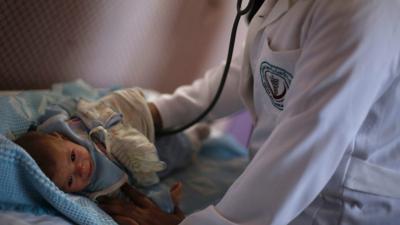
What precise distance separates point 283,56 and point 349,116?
0.17 m

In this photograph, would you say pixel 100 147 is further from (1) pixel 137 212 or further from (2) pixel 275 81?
(2) pixel 275 81

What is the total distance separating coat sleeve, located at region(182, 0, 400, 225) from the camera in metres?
Result: 0.59

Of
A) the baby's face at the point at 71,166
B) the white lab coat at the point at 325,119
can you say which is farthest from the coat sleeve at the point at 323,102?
the baby's face at the point at 71,166

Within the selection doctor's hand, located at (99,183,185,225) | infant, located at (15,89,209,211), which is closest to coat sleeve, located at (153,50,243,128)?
infant, located at (15,89,209,211)

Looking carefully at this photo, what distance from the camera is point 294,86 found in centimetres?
66

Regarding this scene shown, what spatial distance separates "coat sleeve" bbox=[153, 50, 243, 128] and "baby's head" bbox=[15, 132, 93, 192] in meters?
0.30

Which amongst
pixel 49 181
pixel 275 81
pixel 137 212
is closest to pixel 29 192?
pixel 49 181

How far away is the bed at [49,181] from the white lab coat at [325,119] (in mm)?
229

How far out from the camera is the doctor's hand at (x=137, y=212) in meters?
0.83

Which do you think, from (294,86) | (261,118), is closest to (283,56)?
(294,86)

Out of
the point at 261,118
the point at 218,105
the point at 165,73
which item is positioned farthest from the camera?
the point at 165,73

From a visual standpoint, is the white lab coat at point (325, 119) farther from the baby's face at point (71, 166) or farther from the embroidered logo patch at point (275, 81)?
the baby's face at point (71, 166)

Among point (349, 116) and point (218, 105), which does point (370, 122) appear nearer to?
point (349, 116)

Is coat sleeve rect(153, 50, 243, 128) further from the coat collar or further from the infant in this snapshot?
the coat collar
